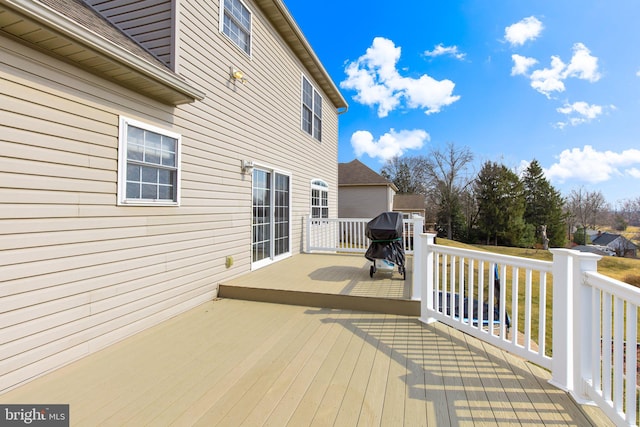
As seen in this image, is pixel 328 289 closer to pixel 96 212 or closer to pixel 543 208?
pixel 96 212

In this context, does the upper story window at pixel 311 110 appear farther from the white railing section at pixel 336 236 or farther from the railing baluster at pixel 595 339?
the railing baluster at pixel 595 339

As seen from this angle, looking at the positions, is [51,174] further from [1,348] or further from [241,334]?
[241,334]

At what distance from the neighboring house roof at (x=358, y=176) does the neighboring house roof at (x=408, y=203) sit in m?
5.76

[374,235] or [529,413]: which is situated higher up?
[374,235]

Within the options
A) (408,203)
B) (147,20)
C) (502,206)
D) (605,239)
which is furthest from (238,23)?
(605,239)

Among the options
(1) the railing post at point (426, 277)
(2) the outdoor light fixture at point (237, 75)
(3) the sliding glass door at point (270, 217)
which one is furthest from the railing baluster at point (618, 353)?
(2) the outdoor light fixture at point (237, 75)

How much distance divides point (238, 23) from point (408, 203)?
23.1 m

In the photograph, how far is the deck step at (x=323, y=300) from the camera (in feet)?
12.2

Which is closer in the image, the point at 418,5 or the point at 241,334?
the point at 241,334

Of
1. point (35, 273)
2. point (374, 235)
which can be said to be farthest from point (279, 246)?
point (35, 273)

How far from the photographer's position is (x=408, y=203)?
2595 cm

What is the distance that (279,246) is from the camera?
6.58 meters

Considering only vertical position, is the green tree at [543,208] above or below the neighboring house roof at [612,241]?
above

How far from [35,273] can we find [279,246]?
4.50 m
